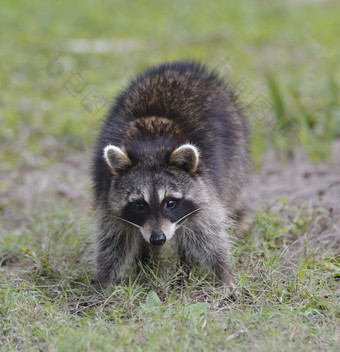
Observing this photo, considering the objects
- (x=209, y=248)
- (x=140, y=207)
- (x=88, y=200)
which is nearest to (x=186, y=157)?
(x=140, y=207)

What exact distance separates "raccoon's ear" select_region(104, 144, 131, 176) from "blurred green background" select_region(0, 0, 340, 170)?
2077 mm

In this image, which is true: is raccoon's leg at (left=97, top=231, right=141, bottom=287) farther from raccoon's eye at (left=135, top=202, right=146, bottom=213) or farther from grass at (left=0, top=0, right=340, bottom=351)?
raccoon's eye at (left=135, top=202, right=146, bottom=213)

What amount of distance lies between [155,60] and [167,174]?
7161mm

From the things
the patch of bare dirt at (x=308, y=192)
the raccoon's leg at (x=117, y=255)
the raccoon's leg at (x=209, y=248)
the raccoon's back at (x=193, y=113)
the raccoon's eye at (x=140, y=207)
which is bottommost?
the raccoon's leg at (x=117, y=255)

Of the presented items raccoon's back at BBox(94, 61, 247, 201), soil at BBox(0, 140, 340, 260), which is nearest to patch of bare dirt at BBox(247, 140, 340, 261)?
soil at BBox(0, 140, 340, 260)

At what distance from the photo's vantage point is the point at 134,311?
3949 millimetres

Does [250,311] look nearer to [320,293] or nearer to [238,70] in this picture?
[320,293]

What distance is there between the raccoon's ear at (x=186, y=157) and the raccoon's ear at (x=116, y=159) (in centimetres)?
33

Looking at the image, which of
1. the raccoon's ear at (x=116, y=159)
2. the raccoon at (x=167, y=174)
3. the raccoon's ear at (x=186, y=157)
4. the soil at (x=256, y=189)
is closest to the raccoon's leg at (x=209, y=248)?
the raccoon at (x=167, y=174)

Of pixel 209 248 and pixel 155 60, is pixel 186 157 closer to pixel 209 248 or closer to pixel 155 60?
pixel 209 248

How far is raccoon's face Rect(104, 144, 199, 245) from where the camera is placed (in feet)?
13.7

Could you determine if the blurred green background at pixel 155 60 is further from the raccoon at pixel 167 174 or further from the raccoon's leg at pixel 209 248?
the raccoon's leg at pixel 209 248

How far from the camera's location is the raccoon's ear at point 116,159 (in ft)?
14.1

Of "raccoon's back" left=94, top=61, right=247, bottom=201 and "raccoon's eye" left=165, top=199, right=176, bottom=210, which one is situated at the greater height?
"raccoon's back" left=94, top=61, right=247, bottom=201
